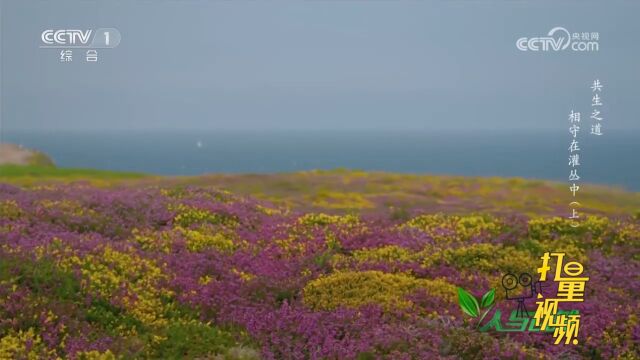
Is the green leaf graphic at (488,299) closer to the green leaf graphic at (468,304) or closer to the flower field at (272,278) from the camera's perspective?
the green leaf graphic at (468,304)

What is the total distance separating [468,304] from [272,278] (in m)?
4.20

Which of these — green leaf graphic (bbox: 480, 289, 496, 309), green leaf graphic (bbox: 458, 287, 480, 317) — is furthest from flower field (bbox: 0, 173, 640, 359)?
green leaf graphic (bbox: 480, 289, 496, 309)

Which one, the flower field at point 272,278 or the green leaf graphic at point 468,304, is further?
the green leaf graphic at point 468,304

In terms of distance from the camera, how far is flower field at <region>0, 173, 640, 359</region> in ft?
34.9

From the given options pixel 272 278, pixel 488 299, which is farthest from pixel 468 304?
pixel 272 278

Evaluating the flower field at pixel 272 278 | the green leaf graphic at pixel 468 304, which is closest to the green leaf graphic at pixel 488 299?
the green leaf graphic at pixel 468 304

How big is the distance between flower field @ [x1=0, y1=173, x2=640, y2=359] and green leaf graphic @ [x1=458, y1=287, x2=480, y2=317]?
16cm

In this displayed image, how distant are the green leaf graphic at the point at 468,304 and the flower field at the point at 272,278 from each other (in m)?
0.16

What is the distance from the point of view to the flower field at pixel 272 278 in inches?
419

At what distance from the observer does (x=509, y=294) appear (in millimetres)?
13203

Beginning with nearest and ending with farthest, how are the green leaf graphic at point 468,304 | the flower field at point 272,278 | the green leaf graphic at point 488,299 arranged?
1. the flower field at point 272,278
2. the green leaf graphic at point 468,304
3. the green leaf graphic at point 488,299

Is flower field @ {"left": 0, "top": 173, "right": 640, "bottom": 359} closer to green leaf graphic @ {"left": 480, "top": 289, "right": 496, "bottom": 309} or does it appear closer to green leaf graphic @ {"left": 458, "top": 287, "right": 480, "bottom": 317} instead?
green leaf graphic @ {"left": 458, "top": 287, "right": 480, "bottom": 317}

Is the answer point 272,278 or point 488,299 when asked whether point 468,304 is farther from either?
point 272,278

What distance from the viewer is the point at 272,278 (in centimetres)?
1394
